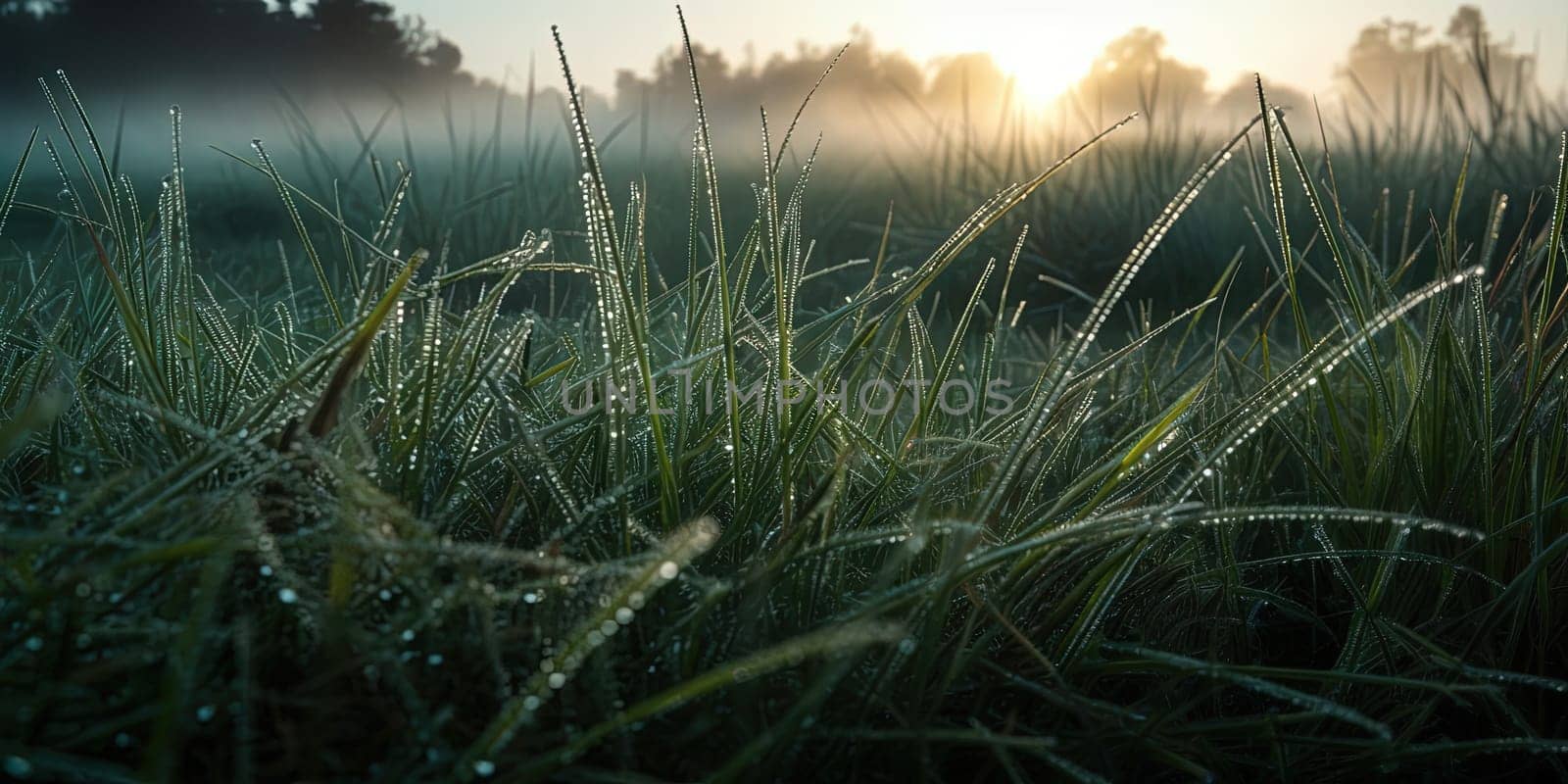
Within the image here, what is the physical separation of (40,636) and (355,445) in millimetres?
176

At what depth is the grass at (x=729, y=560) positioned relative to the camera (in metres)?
0.47

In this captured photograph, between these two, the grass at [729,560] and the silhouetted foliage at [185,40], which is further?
the silhouetted foliage at [185,40]

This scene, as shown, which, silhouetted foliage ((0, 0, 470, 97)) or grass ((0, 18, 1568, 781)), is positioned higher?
silhouetted foliage ((0, 0, 470, 97))

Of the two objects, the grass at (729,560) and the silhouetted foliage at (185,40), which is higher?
the silhouetted foliage at (185,40)

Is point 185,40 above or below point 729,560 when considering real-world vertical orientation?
above

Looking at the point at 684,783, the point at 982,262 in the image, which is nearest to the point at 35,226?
the point at 982,262

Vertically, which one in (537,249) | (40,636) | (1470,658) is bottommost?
(1470,658)

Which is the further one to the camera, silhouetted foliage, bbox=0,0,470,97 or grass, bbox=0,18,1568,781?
silhouetted foliage, bbox=0,0,470,97

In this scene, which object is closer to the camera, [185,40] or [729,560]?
[729,560]

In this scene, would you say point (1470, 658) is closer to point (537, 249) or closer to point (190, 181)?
point (537, 249)

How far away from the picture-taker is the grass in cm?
47

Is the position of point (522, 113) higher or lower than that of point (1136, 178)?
higher

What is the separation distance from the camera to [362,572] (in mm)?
529

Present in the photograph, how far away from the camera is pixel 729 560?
685 mm
